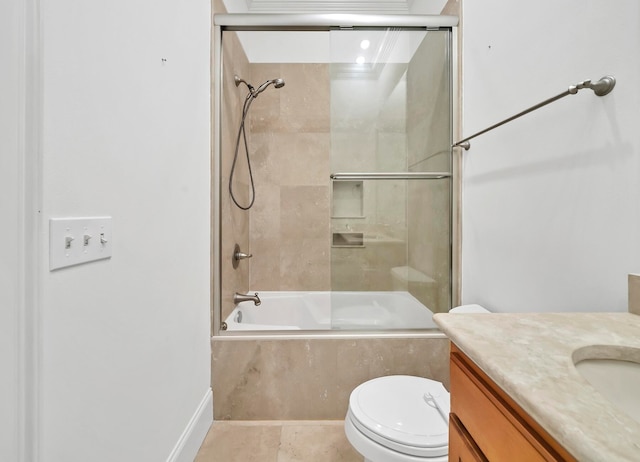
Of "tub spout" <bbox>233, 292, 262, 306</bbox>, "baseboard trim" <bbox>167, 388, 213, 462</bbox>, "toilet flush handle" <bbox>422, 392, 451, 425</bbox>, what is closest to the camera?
"toilet flush handle" <bbox>422, 392, 451, 425</bbox>

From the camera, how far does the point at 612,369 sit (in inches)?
21.4

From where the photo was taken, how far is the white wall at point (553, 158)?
80cm

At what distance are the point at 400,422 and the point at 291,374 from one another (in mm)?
712

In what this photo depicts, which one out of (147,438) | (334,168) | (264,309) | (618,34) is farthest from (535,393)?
(264,309)

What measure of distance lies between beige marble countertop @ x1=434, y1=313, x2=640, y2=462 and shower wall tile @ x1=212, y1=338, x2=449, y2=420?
100cm

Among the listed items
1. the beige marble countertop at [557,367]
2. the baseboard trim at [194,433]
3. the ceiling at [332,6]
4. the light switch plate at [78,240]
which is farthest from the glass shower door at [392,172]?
the light switch plate at [78,240]

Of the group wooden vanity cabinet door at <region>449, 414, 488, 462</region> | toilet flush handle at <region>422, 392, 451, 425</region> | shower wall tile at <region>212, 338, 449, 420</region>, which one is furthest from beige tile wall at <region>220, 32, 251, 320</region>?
wooden vanity cabinet door at <region>449, 414, 488, 462</region>

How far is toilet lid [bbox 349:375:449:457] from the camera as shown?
0.92m

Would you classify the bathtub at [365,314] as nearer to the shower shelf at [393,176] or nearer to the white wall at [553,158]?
the white wall at [553,158]

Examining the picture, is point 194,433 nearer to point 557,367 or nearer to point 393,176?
point 557,367

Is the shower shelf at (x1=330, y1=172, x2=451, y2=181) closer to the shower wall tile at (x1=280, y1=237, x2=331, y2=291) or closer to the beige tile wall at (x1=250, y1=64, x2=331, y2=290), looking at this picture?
the beige tile wall at (x1=250, y1=64, x2=331, y2=290)

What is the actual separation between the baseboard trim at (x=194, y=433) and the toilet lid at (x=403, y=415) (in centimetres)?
70

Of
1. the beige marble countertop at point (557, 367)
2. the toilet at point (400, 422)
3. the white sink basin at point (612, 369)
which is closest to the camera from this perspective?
the beige marble countertop at point (557, 367)

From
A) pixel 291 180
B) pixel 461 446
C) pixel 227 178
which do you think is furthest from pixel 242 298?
pixel 461 446
